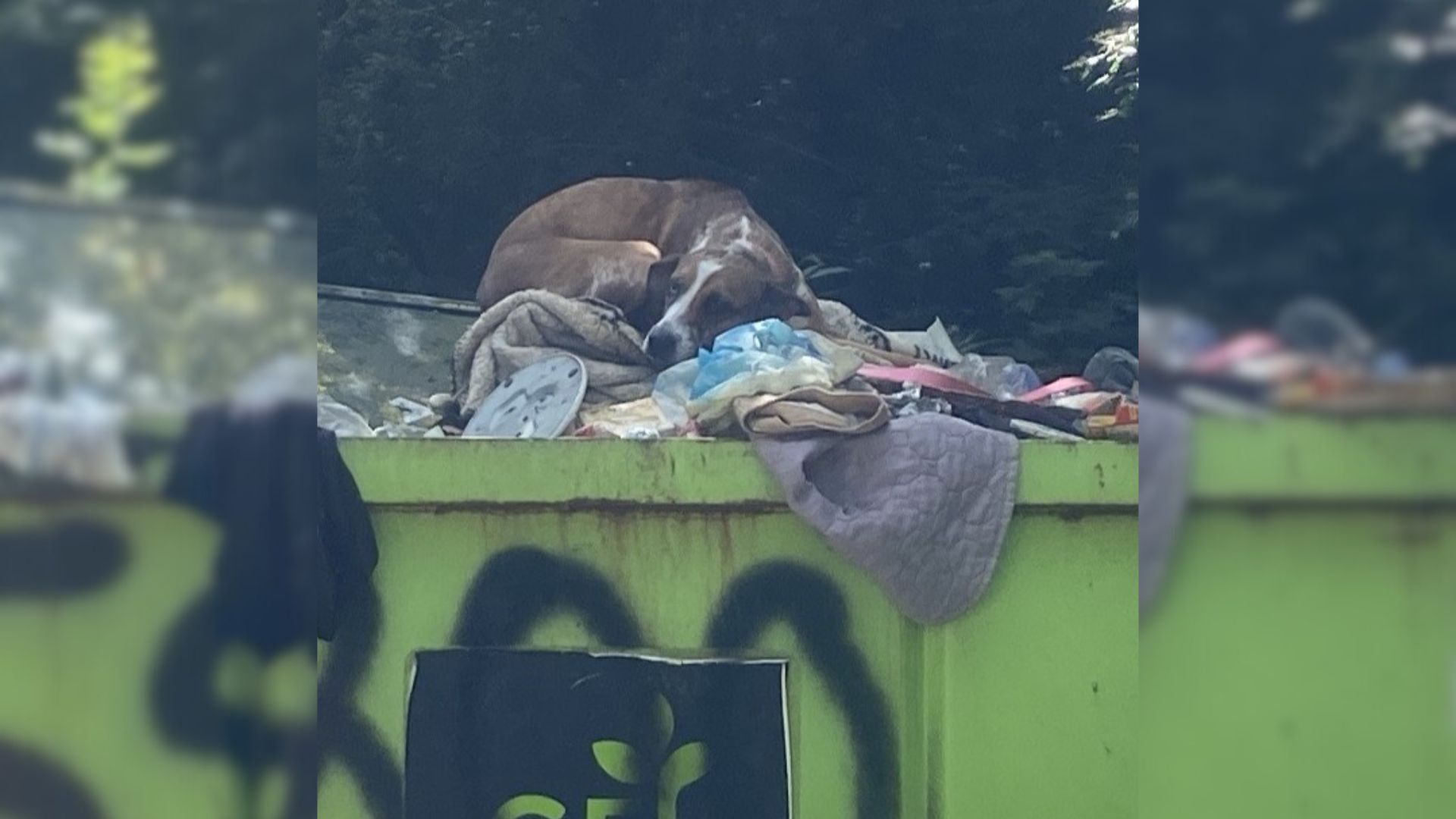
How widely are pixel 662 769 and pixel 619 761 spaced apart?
7cm

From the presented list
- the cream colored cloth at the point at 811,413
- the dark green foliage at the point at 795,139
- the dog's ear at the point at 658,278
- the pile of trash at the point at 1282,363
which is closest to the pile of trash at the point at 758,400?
the cream colored cloth at the point at 811,413

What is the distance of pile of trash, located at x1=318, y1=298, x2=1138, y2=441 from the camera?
2574 mm

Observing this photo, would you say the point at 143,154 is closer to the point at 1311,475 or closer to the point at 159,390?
the point at 159,390

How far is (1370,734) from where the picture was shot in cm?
168

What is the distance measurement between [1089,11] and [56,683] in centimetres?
601

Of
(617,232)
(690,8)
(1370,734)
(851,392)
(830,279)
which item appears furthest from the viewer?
(690,8)

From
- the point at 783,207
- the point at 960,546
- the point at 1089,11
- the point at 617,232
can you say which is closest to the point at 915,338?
the point at 617,232

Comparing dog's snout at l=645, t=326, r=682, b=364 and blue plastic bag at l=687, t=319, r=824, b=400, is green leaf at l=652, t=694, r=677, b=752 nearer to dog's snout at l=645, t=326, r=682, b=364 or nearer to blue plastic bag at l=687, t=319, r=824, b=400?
blue plastic bag at l=687, t=319, r=824, b=400

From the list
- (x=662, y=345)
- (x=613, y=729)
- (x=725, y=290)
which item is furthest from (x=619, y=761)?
(x=725, y=290)

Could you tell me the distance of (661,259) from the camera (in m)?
4.84

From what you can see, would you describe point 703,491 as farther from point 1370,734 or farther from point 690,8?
point 690,8

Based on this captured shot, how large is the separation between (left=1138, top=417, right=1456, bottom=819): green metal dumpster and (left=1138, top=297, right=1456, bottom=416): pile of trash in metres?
0.04

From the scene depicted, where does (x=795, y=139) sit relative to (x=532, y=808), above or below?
above

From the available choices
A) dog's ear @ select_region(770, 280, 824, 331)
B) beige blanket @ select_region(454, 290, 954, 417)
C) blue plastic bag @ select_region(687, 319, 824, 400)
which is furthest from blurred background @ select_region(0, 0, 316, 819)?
dog's ear @ select_region(770, 280, 824, 331)
